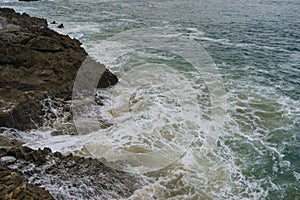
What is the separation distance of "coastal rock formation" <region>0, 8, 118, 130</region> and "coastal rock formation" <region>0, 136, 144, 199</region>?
1449mm

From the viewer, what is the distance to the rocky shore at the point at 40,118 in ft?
14.8

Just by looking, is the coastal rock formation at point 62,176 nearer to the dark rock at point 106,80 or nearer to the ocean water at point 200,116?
the ocean water at point 200,116

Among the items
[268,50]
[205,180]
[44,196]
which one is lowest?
[205,180]

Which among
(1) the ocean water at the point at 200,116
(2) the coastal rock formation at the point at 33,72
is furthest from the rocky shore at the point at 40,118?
(1) the ocean water at the point at 200,116

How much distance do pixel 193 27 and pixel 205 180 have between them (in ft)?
56.4

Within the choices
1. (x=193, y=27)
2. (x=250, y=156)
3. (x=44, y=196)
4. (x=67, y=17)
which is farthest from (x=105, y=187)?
(x=67, y=17)

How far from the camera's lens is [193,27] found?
21.4 m

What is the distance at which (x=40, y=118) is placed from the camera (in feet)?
23.8

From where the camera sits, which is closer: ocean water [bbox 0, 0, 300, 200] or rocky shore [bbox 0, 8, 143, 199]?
rocky shore [bbox 0, 8, 143, 199]

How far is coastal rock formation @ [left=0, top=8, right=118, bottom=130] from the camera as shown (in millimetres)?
6973

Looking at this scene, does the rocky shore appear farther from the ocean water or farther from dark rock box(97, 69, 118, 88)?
the ocean water

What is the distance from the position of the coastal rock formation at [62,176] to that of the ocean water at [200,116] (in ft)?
1.41

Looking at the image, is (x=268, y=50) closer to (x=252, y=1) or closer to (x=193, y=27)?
(x=193, y=27)

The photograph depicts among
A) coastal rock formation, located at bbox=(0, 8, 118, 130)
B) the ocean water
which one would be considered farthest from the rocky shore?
the ocean water
